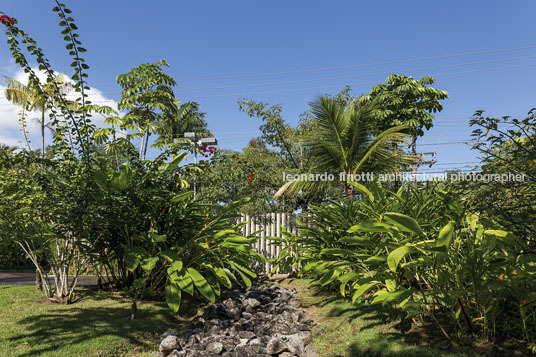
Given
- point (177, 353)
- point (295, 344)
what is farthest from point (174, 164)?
point (295, 344)

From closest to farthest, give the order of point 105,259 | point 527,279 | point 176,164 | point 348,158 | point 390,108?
point 527,279 → point 176,164 → point 105,259 → point 348,158 → point 390,108

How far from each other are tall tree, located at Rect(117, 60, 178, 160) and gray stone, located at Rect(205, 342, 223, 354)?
13.3 feet

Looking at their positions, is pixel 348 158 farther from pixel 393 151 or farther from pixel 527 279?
pixel 527 279

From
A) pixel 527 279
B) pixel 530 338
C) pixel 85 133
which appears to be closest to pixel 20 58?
pixel 85 133

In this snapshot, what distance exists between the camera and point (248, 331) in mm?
4496

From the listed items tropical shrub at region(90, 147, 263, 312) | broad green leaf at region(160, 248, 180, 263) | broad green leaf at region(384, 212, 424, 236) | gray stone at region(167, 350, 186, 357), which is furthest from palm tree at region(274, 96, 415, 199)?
broad green leaf at region(384, 212, 424, 236)

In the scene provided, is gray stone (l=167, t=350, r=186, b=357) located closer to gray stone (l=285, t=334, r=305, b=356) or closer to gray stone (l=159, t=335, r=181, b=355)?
gray stone (l=159, t=335, r=181, b=355)

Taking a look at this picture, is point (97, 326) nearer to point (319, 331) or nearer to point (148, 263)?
point (148, 263)

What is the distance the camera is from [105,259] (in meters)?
5.70

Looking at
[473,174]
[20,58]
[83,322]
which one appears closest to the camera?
[473,174]

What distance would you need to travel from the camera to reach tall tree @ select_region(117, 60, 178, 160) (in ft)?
22.2

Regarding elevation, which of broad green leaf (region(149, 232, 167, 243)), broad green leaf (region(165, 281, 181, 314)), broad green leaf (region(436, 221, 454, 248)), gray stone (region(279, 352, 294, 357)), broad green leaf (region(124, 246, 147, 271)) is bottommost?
gray stone (region(279, 352, 294, 357))

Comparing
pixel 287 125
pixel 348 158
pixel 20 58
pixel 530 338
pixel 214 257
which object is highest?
pixel 287 125

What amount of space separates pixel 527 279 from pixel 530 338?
2.12ft
